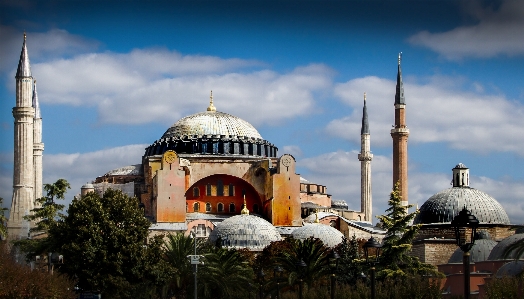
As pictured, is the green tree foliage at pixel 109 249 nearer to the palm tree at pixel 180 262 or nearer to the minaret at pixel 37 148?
the palm tree at pixel 180 262

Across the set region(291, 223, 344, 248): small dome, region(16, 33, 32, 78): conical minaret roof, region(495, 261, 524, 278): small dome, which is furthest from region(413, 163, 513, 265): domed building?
region(16, 33, 32, 78): conical minaret roof

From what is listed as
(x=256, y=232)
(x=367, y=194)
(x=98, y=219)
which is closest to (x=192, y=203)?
(x=256, y=232)

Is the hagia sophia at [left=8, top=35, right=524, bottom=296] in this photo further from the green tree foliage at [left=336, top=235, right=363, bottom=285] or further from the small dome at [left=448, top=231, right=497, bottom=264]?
the green tree foliage at [left=336, top=235, right=363, bottom=285]

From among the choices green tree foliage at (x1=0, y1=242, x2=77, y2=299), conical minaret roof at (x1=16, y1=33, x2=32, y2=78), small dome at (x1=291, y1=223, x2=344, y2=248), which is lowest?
green tree foliage at (x1=0, y1=242, x2=77, y2=299)

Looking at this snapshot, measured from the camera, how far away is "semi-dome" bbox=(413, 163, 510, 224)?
158 ft

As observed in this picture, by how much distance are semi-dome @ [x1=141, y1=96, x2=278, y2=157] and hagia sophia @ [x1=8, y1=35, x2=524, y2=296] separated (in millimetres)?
63

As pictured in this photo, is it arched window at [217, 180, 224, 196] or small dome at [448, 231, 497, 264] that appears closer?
small dome at [448, 231, 497, 264]

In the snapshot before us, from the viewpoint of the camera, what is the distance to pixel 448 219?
48.6 meters

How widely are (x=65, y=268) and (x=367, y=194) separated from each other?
40362mm

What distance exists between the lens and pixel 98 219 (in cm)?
3766

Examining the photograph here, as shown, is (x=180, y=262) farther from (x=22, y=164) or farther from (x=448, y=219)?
(x=22, y=164)

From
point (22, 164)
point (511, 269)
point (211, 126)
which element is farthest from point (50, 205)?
point (511, 269)

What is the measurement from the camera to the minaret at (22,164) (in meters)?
57.0

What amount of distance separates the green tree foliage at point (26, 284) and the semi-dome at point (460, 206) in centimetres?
2224
